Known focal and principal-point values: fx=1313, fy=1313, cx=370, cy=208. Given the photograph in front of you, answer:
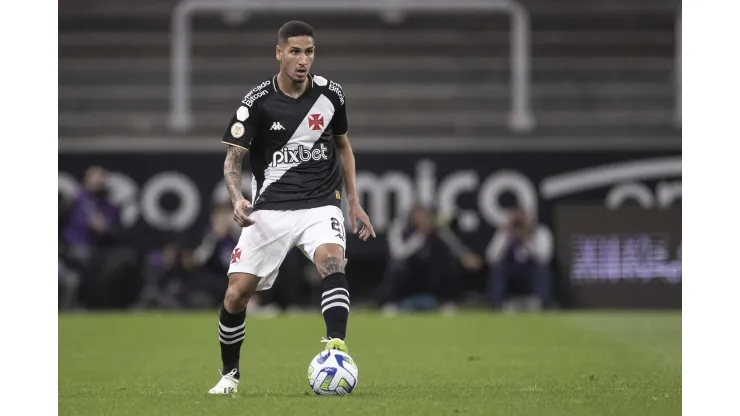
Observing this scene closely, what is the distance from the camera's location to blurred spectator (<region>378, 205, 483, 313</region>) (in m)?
20.9

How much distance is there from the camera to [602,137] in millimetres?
22500

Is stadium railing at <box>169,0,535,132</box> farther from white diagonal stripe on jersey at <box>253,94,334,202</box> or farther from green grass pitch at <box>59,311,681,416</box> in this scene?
white diagonal stripe on jersey at <box>253,94,334,202</box>

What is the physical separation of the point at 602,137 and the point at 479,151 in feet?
7.43

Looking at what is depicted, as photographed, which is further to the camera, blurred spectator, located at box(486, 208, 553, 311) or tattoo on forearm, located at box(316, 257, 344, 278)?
blurred spectator, located at box(486, 208, 553, 311)

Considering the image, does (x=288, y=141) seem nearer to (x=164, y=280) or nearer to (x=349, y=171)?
(x=349, y=171)

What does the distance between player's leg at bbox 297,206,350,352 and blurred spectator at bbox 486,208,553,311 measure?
1264 centimetres

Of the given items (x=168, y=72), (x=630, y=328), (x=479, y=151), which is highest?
(x=168, y=72)

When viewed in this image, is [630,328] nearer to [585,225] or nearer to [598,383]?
[585,225]

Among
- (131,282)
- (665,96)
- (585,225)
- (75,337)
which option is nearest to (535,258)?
(585,225)

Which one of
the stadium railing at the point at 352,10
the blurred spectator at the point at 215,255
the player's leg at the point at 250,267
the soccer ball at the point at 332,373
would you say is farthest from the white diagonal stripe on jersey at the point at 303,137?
the stadium railing at the point at 352,10

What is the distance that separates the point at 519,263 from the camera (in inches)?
830

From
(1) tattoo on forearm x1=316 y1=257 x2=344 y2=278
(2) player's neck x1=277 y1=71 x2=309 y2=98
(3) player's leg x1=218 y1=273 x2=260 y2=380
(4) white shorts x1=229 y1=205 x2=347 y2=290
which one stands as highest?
(2) player's neck x1=277 y1=71 x2=309 y2=98

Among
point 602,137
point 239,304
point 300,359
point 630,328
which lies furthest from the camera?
point 602,137

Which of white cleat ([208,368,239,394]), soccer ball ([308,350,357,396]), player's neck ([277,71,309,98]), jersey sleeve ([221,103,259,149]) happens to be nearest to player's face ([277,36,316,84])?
player's neck ([277,71,309,98])
